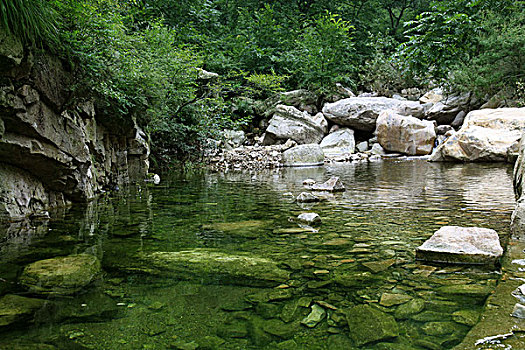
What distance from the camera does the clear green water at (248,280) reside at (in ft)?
5.56

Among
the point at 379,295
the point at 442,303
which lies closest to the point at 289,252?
the point at 379,295

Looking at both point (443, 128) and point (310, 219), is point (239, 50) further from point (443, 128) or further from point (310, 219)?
point (310, 219)

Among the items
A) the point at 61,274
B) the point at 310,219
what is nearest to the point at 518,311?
the point at 310,219

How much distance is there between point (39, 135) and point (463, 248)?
450 cm

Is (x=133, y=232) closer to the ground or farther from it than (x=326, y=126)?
closer to the ground

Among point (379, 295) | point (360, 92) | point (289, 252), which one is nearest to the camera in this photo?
point (379, 295)

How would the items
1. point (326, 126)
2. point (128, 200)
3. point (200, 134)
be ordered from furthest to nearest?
point (326, 126)
point (200, 134)
point (128, 200)

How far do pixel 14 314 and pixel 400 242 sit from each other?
9.32ft

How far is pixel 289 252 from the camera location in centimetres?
298

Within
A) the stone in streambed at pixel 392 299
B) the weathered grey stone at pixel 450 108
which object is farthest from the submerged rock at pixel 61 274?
the weathered grey stone at pixel 450 108

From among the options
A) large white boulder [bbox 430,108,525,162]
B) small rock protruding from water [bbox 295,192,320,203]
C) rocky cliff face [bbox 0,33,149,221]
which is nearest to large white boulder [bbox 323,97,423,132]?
large white boulder [bbox 430,108,525,162]

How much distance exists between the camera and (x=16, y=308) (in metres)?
1.93

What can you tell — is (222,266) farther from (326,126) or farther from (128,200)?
(326,126)

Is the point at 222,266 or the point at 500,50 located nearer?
the point at 222,266
